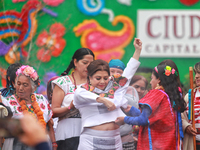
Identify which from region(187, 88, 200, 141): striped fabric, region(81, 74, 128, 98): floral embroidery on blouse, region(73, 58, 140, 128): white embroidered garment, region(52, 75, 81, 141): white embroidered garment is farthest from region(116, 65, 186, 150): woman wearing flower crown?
region(52, 75, 81, 141): white embroidered garment

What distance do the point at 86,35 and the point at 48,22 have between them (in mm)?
1509

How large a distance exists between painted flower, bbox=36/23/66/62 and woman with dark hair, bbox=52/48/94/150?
797 cm

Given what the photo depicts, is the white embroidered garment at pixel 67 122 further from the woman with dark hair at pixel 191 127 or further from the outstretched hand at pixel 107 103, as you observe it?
the woman with dark hair at pixel 191 127

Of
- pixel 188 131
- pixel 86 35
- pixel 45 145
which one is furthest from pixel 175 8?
pixel 45 145

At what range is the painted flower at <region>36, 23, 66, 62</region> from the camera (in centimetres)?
1171

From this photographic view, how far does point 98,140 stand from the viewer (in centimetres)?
314

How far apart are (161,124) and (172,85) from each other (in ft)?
1.36

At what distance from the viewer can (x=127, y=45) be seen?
11547mm

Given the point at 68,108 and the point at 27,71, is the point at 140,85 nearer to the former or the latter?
the point at 68,108

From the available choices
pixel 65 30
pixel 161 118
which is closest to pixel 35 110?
pixel 161 118

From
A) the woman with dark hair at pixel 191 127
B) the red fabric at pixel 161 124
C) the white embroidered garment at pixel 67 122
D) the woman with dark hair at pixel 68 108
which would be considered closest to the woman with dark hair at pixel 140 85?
the woman with dark hair at pixel 191 127

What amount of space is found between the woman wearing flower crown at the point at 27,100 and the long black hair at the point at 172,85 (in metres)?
1.25

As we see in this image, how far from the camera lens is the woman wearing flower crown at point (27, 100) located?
3408mm

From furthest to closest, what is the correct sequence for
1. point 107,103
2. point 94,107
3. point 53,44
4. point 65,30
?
1. point 65,30
2. point 53,44
3. point 94,107
4. point 107,103
